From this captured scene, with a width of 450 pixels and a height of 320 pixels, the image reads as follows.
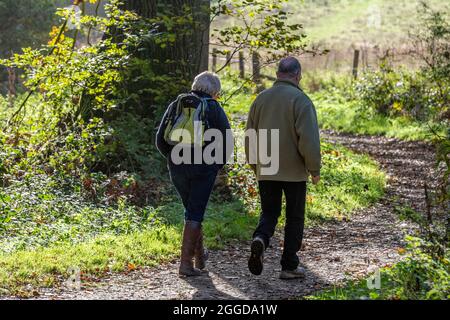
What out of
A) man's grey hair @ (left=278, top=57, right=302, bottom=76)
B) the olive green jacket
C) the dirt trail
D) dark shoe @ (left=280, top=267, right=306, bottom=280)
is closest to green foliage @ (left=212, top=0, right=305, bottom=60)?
the dirt trail

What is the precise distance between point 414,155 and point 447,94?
1897 mm

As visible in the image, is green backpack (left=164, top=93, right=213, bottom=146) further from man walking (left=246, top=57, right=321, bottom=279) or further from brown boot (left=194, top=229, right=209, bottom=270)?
brown boot (left=194, top=229, right=209, bottom=270)

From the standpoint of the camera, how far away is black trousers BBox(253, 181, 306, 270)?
718 centimetres

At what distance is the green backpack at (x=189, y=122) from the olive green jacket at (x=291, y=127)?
60 cm

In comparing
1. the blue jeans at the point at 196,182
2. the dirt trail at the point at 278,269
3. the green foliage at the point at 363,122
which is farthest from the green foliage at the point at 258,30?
the green foliage at the point at 363,122

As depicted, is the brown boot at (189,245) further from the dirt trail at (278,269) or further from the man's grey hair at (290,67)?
the man's grey hair at (290,67)

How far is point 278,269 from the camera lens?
785cm

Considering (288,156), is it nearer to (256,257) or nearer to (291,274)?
(256,257)

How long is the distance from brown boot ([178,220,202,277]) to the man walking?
563 millimetres

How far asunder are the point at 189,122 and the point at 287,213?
4.31 feet

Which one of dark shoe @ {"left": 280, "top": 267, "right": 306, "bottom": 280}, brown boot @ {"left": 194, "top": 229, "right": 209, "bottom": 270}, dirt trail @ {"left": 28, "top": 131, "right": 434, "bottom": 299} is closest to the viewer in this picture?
dirt trail @ {"left": 28, "top": 131, "right": 434, "bottom": 299}

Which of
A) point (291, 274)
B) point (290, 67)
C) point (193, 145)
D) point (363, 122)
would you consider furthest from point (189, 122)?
point (363, 122)
